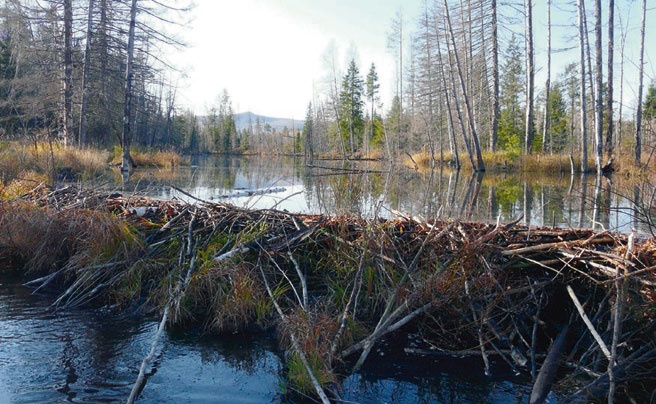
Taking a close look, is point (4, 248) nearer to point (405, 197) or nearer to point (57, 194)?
point (57, 194)

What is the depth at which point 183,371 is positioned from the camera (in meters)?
3.57

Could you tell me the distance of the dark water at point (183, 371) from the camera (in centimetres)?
322

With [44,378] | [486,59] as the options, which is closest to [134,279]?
[44,378]

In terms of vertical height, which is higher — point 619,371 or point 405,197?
point 405,197

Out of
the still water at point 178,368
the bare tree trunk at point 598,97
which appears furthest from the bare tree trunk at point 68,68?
the bare tree trunk at point 598,97

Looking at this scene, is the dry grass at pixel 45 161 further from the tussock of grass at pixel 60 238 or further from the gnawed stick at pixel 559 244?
the gnawed stick at pixel 559 244

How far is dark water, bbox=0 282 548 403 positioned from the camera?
3217 mm

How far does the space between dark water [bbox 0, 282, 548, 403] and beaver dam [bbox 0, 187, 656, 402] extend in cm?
16

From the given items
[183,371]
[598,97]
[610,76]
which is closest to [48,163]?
[183,371]

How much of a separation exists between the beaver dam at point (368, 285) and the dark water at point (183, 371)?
161 mm

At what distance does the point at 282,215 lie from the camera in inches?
210

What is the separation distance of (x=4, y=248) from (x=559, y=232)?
6.63m

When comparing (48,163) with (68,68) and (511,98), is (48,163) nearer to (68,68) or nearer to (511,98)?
(68,68)

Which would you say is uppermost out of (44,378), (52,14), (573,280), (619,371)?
(52,14)
